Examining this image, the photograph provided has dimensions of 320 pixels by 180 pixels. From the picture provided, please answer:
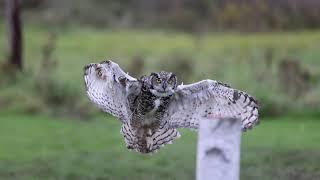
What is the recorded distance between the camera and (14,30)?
19.4m

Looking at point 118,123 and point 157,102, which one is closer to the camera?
point 157,102

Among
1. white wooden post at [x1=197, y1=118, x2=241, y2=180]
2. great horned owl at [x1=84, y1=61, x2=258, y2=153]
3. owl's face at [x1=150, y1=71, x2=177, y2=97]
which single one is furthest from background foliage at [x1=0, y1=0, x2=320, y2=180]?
white wooden post at [x1=197, y1=118, x2=241, y2=180]

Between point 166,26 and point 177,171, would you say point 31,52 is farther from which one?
point 177,171

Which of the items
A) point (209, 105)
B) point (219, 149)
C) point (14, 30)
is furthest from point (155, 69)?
point (219, 149)

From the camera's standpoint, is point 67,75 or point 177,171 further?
point 67,75

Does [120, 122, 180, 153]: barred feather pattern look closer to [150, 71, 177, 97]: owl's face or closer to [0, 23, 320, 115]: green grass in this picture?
[150, 71, 177, 97]: owl's face

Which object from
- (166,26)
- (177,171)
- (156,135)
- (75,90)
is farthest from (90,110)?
(166,26)

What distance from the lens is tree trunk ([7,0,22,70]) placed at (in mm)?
18844

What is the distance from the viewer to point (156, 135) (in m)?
7.71

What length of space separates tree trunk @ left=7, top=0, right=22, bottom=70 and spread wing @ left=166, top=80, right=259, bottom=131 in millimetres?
11817

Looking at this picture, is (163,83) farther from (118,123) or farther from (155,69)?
(155,69)

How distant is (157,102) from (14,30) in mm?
12939

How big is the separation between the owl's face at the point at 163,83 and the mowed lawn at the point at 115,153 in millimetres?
2468

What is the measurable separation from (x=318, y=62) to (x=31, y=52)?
886 centimetres
